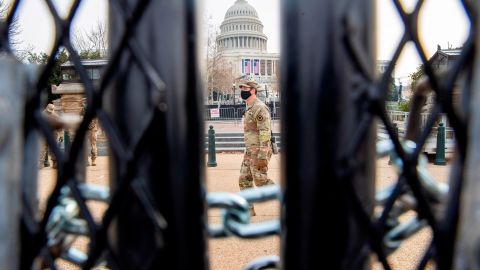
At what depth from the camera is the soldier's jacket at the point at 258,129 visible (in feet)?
15.7

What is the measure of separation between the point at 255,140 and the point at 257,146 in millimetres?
86

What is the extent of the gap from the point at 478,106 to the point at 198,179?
39 cm

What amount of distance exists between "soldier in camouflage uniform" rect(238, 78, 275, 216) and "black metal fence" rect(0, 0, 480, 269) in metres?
4.18

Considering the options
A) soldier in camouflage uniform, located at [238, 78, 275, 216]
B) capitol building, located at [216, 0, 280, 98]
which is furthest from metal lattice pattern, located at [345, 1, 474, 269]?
capitol building, located at [216, 0, 280, 98]

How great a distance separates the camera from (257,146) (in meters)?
4.85

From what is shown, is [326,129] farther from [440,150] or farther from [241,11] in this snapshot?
[241,11]

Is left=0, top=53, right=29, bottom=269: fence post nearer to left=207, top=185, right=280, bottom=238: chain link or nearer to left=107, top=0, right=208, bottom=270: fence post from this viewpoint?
left=107, top=0, right=208, bottom=270: fence post

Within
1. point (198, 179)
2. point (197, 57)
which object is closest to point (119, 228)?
point (198, 179)

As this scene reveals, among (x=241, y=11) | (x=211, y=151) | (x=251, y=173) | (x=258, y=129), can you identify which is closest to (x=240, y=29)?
(x=241, y=11)

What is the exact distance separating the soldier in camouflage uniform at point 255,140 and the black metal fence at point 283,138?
4180 mm

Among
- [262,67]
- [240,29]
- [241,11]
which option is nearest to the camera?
[241,11]

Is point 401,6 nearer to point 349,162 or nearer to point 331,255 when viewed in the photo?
point 349,162

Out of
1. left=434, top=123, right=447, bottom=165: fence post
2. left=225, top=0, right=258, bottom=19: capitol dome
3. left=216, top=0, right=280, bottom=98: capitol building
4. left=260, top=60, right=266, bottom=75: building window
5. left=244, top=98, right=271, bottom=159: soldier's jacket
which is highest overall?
left=225, top=0, right=258, bottom=19: capitol dome

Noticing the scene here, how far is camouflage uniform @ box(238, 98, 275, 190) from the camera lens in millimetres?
4777
